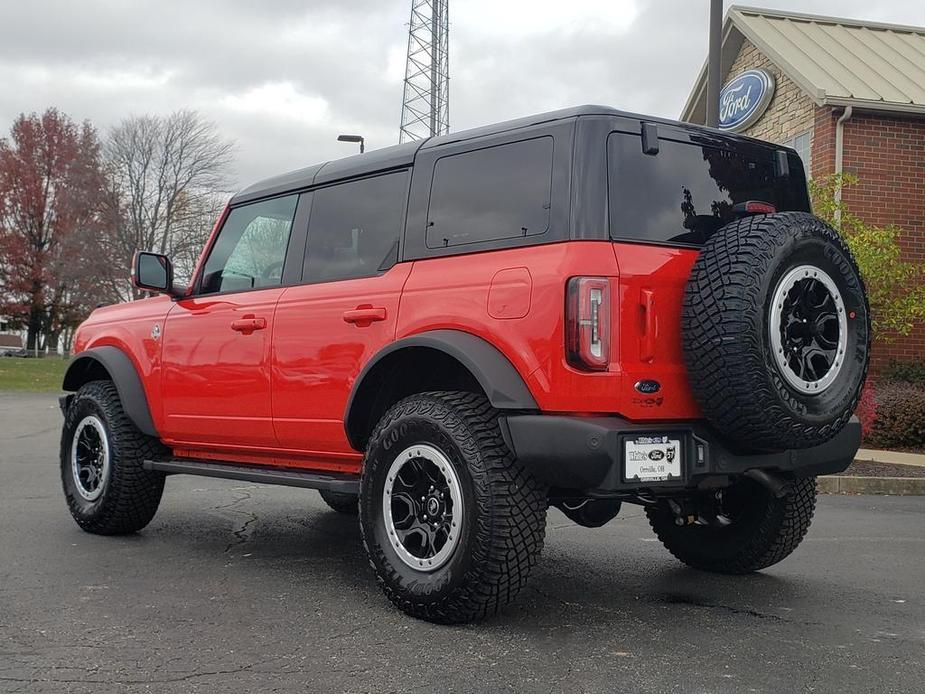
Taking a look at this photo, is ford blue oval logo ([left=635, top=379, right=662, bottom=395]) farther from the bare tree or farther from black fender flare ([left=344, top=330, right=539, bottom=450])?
the bare tree

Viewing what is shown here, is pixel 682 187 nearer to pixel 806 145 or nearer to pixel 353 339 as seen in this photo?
pixel 353 339

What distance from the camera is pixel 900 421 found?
1186 centimetres

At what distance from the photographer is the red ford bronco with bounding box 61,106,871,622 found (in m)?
3.99

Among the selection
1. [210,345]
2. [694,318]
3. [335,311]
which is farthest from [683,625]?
[210,345]

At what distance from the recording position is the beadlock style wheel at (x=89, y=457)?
20.7 ft

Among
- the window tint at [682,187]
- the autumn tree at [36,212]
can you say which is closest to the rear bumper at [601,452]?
the window tint at [682,187]

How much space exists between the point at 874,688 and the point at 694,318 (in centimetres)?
147

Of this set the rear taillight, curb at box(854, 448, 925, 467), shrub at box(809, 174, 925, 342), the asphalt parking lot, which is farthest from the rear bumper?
shrub at box(809, 174, 925, 342)

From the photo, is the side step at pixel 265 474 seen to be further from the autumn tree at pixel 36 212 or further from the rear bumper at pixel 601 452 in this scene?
the autumn tree at pixel 36 212

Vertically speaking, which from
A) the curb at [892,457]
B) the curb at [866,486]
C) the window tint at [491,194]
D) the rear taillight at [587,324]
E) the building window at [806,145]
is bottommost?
the curb at [866,486]

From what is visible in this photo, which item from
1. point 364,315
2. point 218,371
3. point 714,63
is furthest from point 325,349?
point 714,63

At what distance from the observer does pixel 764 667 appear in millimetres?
3697

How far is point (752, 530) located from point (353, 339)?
86.6 inches

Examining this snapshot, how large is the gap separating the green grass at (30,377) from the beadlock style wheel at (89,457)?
60.3 ft
